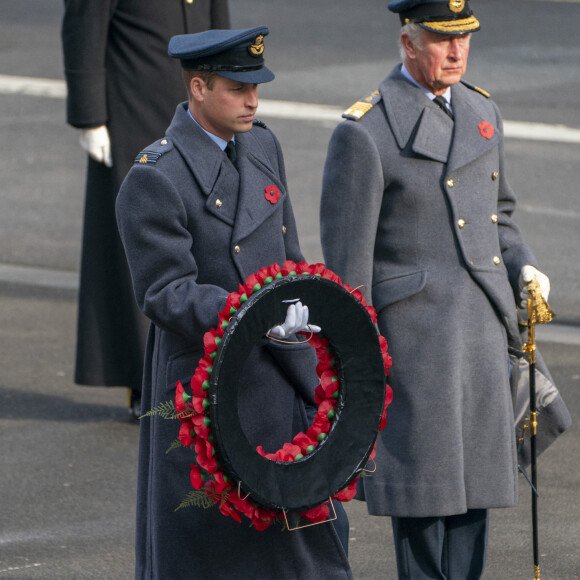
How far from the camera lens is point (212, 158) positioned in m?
3.72

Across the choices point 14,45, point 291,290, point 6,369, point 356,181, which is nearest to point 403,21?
point 356,181

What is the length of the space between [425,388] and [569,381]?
3040 millimetres

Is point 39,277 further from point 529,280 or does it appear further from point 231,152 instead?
point 231,152

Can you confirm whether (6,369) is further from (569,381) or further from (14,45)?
(14,45)

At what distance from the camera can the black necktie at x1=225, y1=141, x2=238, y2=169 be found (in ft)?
12.4

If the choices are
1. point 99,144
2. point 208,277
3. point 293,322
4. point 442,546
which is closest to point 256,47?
point 208,277

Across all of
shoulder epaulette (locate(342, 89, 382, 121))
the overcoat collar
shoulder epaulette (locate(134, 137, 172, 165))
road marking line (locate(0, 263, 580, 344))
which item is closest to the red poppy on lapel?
the overcoat collar

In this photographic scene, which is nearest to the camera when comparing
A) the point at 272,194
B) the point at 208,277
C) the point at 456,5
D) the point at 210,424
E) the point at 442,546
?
the point at 210,424

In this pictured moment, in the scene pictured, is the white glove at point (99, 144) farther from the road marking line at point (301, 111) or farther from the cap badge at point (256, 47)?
the road marking line at point (301, 111)

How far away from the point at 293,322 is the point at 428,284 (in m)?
0.95

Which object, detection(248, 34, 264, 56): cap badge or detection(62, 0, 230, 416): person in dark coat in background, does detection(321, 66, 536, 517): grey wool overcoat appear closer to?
detection(248, 34, 264, 56): cap badge

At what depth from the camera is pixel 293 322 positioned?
341 cm

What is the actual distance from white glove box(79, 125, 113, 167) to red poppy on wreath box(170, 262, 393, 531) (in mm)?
2917

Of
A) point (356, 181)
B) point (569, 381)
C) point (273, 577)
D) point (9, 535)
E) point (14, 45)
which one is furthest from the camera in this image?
point (14, 45)
